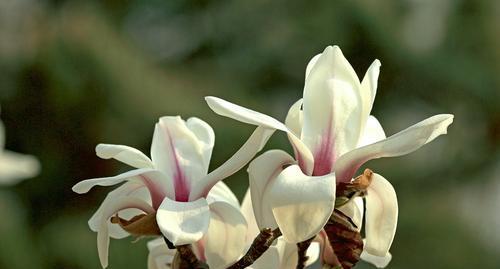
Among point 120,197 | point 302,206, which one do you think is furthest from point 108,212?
point 302,206

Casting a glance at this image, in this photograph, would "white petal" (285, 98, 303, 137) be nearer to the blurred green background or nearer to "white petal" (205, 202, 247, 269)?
"white petal" (205, 202, 247, 269)

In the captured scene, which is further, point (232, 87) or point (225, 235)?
point (232, 87)

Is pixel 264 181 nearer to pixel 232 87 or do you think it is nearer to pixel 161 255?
pixel 161 255

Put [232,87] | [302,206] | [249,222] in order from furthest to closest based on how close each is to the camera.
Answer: [232,87] → [249,222] → [302,206]

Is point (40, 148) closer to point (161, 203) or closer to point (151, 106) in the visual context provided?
point (151, 106)

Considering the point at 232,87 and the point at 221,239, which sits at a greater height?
the point at 221,239

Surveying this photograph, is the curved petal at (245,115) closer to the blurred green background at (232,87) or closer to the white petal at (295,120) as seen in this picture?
the white petal at (295,120)

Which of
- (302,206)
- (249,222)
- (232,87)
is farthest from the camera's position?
(232,87)
